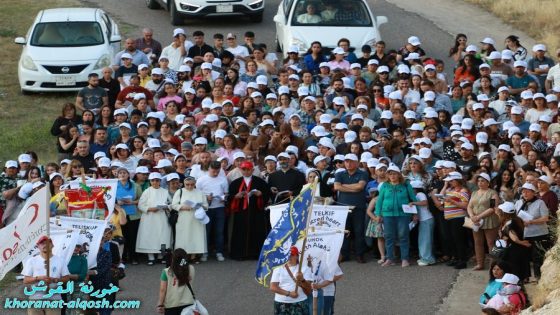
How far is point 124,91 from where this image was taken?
92.6 feet

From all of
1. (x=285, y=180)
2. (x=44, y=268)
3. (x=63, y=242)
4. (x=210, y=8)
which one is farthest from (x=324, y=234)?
(x=210, y=8)

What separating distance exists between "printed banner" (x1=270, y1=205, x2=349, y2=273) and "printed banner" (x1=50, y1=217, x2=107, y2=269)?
91.2 inches

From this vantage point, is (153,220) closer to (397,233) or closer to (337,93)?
(397,233)

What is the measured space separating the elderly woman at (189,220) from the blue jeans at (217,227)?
13.1 inches

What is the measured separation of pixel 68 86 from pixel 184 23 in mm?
6230

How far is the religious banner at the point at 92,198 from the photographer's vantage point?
2262 cm

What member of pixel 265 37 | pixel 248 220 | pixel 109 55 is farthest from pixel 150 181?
pixel 265 37

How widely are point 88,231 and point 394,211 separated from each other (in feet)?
17.3

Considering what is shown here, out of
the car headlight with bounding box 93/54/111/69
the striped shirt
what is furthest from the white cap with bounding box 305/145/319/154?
the car headlight with bounding box 93/54/111/69

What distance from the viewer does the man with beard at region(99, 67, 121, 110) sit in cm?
2878

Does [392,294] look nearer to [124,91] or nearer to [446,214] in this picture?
[446,214]

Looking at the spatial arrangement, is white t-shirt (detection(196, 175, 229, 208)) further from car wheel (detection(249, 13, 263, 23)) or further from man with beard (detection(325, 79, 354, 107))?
car wheel (detection(249, 13, 263, 23))

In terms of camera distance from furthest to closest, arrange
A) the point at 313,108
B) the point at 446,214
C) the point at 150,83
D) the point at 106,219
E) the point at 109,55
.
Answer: the point at 109,55, the point at 150,83, the point at 313,108, the point at 446,214, the point at 106,219

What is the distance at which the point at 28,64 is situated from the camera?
104 ft
